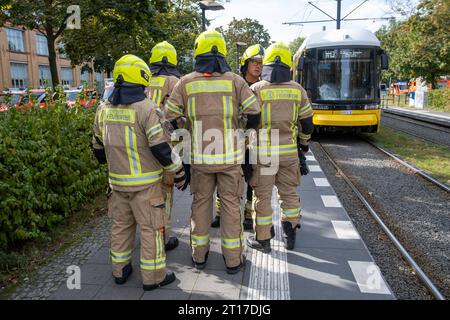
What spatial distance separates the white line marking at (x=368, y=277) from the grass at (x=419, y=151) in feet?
14.6

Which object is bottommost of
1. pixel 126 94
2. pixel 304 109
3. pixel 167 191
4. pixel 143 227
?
pixel 143 227

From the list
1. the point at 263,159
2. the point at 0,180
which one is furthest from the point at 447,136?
the point at 0,180

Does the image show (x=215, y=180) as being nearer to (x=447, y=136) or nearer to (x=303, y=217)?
(x=303, y=217)

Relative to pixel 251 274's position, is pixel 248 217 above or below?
above

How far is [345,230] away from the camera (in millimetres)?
5059

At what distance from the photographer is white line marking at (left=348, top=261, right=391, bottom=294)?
11.8ft

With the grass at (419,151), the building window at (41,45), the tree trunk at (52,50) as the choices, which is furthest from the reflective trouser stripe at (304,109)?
the building window at (41,45)

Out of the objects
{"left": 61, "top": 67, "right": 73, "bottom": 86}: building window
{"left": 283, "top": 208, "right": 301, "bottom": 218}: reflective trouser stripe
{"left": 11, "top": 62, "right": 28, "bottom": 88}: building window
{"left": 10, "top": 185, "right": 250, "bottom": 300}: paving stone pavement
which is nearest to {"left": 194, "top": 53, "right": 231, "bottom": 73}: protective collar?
{"left": 283, "top": 208, "right": 301, "bottom": 218}: reflective trouser stripe

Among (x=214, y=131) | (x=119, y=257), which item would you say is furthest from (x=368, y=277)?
(x=119, y=257)

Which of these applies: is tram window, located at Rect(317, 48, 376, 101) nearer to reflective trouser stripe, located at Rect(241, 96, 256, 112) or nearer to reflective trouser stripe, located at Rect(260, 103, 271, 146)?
reflective trouser stripe, located at Rect(260, 103, 271, 146)

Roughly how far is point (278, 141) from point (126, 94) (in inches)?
68.2

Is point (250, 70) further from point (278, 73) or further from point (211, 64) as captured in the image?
point (211, 64)

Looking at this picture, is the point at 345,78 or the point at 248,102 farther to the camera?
the point at 345,78

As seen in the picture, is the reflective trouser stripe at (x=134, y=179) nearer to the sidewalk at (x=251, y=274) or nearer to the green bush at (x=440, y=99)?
the sidewalk at (x=251, y=274)
